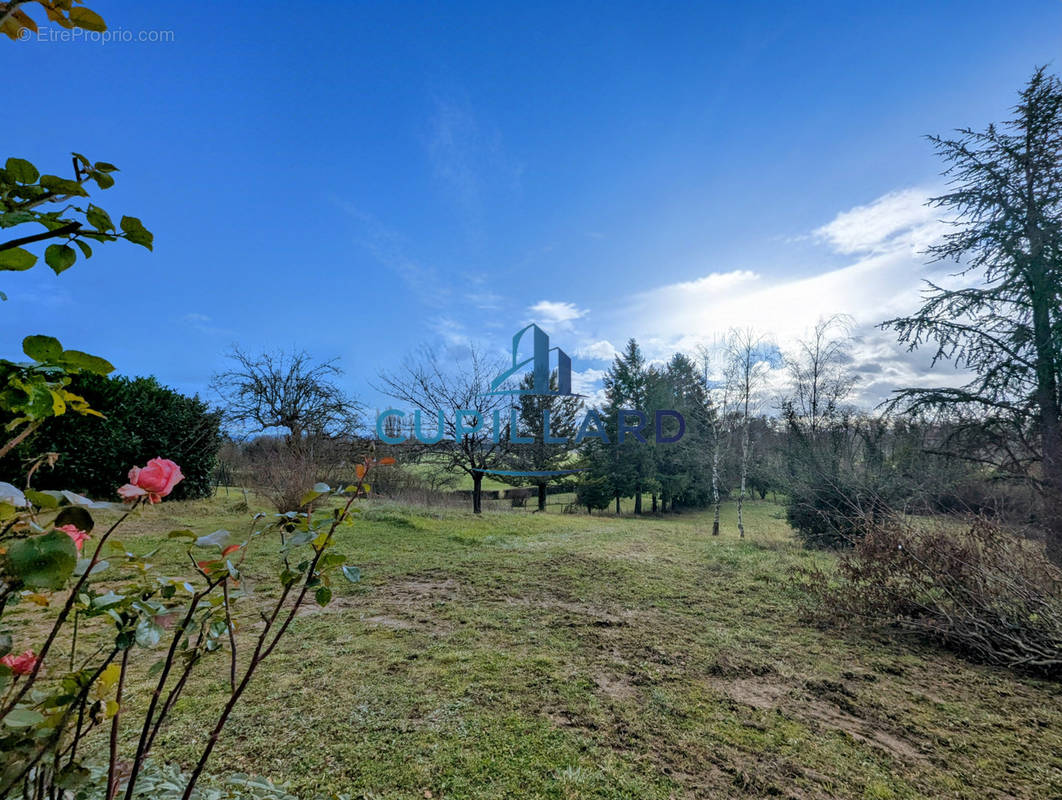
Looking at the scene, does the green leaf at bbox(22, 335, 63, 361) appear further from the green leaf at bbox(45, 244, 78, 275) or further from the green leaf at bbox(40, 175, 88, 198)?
the green leaf at bbox(40, 175, 88, 198)

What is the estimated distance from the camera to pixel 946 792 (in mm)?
1892

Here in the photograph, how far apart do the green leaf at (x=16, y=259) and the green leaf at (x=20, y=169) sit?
0.35ft

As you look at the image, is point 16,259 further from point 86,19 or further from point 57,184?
point 86,19

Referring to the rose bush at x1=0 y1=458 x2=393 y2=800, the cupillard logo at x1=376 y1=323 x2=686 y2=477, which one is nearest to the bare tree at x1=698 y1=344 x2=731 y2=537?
the cupillard logo at x1=376 y1=323 x2=686 y2=477

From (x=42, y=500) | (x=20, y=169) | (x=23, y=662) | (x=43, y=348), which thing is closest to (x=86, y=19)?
(x=20, y=169)

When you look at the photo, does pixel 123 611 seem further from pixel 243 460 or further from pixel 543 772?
pixel 243 460

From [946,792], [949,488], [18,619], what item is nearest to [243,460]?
[18,619]

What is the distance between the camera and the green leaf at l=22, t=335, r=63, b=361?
69cm

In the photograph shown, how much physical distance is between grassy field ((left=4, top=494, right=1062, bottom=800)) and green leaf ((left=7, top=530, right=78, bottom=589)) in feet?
5.47

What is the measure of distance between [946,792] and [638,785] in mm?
1341

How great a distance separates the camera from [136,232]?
710mm

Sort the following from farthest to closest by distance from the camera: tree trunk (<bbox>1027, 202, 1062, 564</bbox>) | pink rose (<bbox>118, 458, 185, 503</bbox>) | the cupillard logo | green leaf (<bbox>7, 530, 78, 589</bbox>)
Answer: the cupillard logo < tree trunk (<bbox>1027, 202, 1062, 564</bbox>) < pink rose (<bbox>118, 458, 185, 503</bbox>) < green leaf (<bbox>7, 530, 78, 589</bbox>)

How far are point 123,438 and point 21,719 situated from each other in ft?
35.4

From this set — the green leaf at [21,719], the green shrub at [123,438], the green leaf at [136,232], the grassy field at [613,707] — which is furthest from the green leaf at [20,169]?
the green shrub at [123,438]
